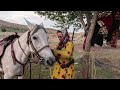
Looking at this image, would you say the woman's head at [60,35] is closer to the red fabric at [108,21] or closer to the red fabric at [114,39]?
the red fabric at [108,21]

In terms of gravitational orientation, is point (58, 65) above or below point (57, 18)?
below

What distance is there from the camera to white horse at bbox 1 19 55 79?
220 inches

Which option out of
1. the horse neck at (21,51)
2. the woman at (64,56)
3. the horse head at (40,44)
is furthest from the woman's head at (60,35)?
the horse neck at (21,51)

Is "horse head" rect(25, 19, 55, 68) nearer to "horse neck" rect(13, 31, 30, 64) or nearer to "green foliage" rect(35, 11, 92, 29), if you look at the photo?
"horse neck" rect(13, 31, 30, 64)

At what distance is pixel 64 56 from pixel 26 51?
70 cm

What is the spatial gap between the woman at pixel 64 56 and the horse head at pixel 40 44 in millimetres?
388

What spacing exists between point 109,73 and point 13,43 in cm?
554

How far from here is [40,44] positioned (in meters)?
5.62

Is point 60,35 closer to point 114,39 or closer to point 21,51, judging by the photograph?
point 21,51

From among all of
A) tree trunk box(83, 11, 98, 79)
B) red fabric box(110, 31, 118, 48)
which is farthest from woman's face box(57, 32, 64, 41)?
red fabric box(110, 31, 118, 48)

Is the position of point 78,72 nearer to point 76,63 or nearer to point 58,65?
point 76,63
